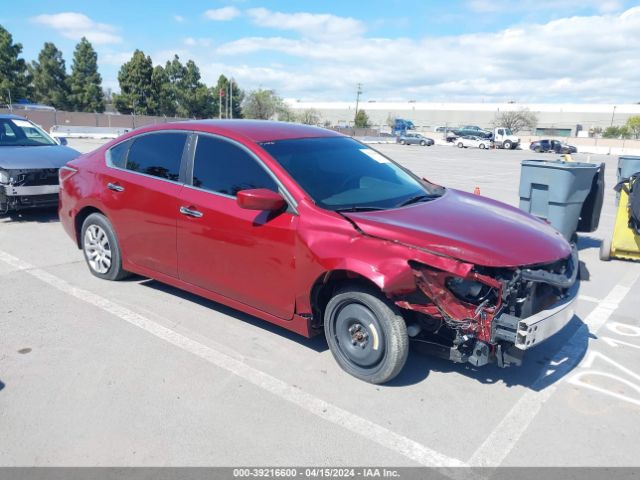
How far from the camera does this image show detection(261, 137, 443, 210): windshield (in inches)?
154

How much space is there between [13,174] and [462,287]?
692cm

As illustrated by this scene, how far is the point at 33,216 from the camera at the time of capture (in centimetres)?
871

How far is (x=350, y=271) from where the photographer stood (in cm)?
349

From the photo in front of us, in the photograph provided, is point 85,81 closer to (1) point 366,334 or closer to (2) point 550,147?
(2) point 550,147

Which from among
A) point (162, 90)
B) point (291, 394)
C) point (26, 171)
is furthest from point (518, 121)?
point (291, 394)

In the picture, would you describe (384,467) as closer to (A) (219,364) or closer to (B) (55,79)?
(A) (219,364)

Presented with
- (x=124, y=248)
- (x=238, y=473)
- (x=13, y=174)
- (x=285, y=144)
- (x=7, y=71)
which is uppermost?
(x=7, y=71)

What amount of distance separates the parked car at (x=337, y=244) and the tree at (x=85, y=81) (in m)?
61.5

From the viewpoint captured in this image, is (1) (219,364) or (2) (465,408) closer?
(2) (465,408)

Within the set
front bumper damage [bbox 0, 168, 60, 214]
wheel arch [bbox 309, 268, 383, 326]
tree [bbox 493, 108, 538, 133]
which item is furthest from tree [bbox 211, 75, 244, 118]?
wheel arch [bbox 309, 268, 383, 326]

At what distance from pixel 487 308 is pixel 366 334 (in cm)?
83

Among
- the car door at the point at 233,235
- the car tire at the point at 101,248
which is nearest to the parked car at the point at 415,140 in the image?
the car tire at the point at 101,248

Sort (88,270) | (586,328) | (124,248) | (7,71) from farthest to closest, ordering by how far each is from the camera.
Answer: (7,71) → (88,270) → (124,248) → (586,328)

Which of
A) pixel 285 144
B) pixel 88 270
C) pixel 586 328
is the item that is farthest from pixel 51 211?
pixel 586 328
